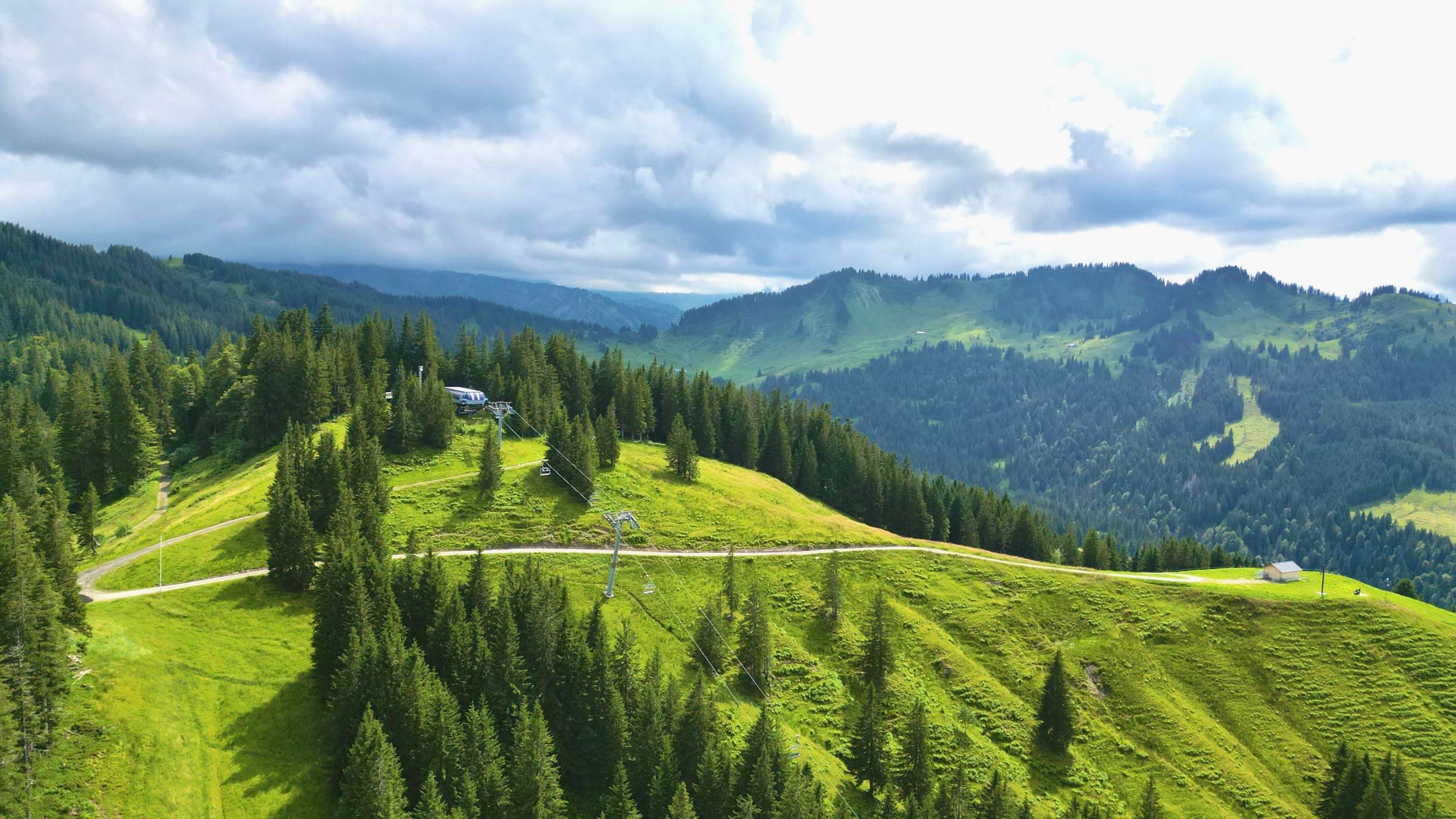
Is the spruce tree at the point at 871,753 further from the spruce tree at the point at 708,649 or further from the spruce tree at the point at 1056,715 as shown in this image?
the spruce tree at the point at 1056,715

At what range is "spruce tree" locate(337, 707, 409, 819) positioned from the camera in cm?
4681

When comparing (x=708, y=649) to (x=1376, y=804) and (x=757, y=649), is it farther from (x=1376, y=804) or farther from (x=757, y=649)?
(x=1376, y=804)

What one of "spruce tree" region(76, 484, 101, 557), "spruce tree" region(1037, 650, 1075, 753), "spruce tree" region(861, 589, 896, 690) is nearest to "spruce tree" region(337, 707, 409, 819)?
"spruce tree" region(861, 589, 896, 690)

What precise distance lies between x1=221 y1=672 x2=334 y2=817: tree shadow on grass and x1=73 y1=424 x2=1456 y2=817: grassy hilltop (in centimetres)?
15

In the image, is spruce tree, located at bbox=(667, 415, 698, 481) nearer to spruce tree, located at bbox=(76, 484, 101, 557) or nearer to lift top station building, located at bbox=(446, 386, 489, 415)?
lift top station building, located at bbox=(446, 386, 489, 415)

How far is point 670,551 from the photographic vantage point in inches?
3804

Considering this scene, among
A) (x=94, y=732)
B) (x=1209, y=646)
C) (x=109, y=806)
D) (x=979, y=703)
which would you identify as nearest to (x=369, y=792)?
(x=109, y=806)

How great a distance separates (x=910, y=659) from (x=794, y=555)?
826 inches

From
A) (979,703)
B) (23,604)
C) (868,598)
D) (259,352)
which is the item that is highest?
(259,352)

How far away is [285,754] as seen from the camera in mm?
55094

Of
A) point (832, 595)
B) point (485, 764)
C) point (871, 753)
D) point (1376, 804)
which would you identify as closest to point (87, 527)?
point (485, 764)

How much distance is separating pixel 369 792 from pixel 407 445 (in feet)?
222

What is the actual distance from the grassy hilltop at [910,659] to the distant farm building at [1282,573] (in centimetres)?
233

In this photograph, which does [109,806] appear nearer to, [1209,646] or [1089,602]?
[1089,602]
